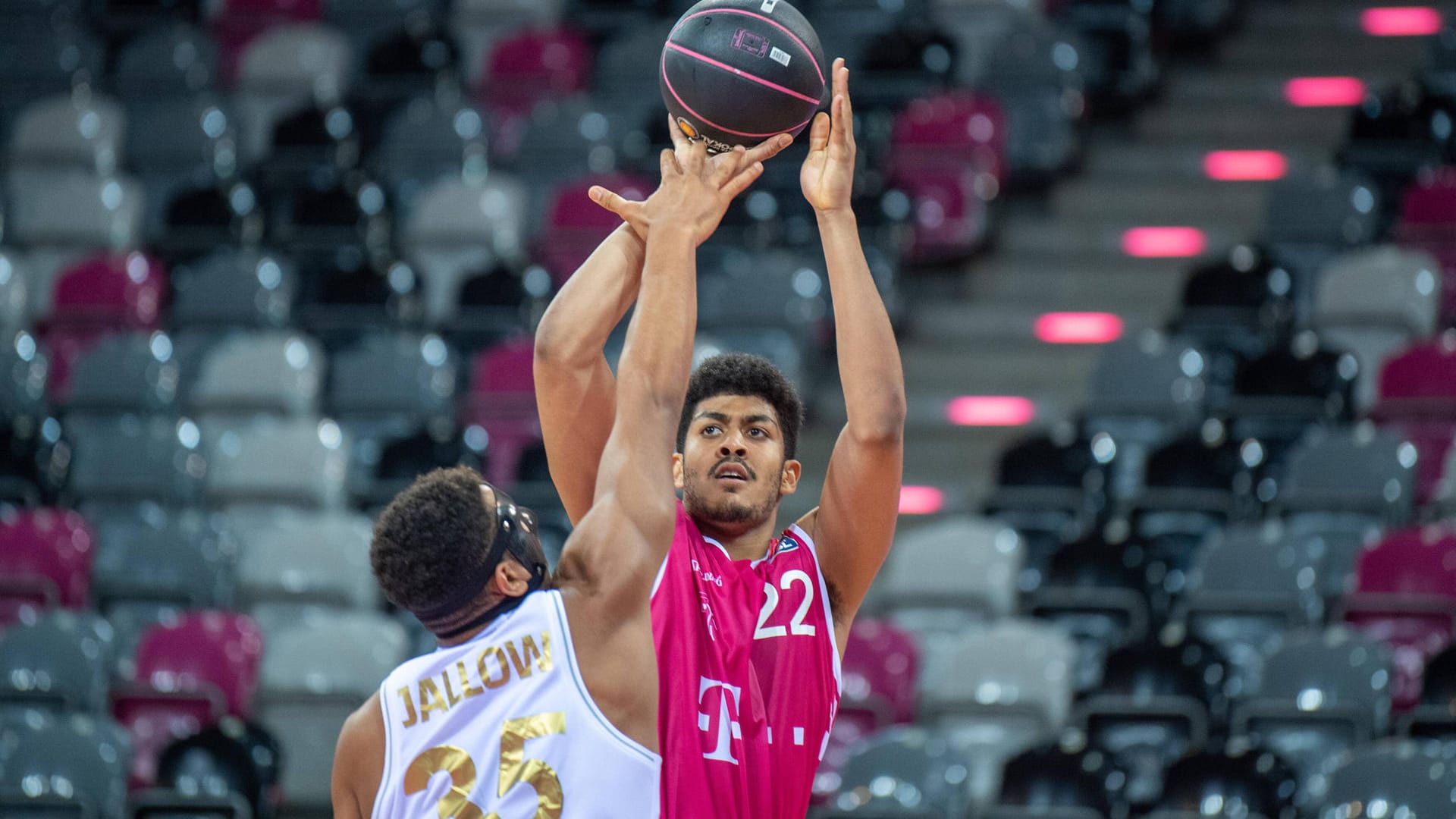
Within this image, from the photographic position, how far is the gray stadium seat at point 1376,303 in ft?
27.3

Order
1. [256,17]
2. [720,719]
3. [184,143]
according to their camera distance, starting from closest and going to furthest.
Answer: [720,719], [184,143], [256,17]

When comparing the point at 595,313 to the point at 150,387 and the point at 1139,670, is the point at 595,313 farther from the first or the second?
the point at 150,387

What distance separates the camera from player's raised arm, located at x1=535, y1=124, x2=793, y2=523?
3141mm

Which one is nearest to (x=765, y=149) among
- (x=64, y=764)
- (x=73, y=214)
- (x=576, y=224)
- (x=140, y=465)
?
(x=64, y=764)

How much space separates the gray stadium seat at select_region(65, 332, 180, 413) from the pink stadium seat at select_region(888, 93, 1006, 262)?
3925mm

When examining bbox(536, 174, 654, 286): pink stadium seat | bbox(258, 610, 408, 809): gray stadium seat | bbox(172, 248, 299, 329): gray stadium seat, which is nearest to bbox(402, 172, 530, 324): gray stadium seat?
bbox(536, 174, 654, 286): pink stadium seat

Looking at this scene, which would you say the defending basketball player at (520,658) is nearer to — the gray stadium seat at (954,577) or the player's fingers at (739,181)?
the player's fingers at (739,181)

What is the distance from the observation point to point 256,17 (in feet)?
40.0

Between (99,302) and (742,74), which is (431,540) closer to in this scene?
(742,74)

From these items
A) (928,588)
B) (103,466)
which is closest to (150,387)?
(103,466)

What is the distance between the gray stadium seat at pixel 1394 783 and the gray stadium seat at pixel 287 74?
791 centimetres

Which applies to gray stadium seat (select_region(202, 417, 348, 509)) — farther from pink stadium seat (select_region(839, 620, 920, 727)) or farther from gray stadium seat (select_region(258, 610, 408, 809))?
pink stadium seat (select_region(839, 620, 920, 727))

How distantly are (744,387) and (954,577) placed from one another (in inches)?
162

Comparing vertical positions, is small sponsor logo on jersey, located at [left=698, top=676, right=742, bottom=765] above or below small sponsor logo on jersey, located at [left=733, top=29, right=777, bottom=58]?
below
